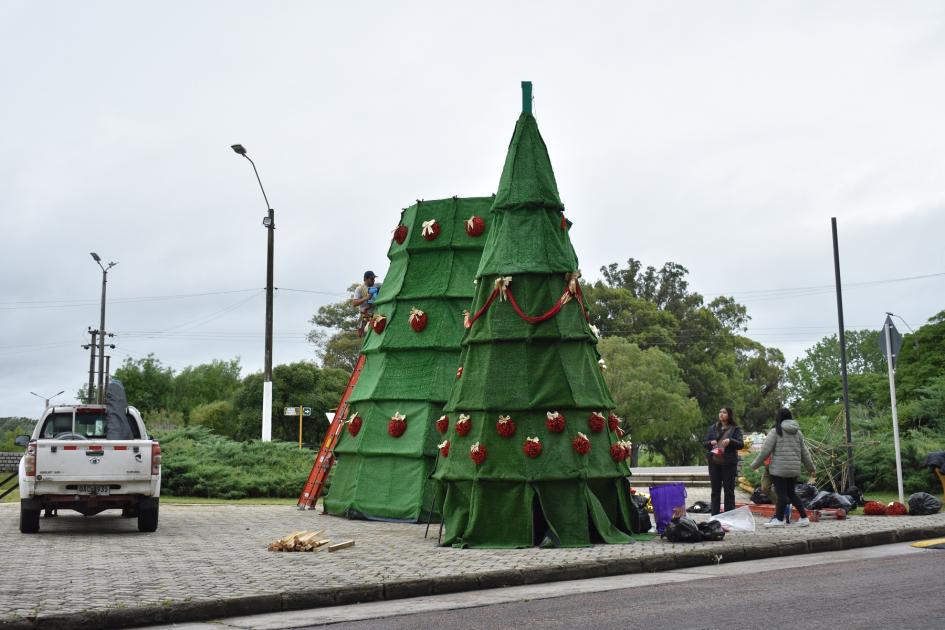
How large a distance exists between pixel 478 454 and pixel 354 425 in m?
5.86

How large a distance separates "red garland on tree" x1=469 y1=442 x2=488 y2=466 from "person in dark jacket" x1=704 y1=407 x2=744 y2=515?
4259 millimetres

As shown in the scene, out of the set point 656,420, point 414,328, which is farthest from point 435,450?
point 656,420

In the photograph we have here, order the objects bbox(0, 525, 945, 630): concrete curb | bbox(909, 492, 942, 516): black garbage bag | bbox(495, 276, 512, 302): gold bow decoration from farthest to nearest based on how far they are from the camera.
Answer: bbox(909, 492, 942, 516): black garbage bag < bbox(495, 276, 512, 302): gold bow decoration < bbox(0, 525, 945, 630): concrete curb

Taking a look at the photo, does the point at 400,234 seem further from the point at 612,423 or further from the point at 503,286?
the point at 612,423

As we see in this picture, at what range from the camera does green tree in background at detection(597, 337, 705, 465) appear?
51.5 metres

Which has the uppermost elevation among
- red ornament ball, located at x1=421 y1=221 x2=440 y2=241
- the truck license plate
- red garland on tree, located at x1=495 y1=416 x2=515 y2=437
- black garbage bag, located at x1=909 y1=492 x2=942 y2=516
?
red ornament ball, located at x1=421 y1=221 x2=440 y2=241

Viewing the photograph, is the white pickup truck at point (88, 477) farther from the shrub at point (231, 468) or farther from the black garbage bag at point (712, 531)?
the shrub at point (231, 468)

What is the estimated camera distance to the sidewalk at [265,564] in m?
8.27

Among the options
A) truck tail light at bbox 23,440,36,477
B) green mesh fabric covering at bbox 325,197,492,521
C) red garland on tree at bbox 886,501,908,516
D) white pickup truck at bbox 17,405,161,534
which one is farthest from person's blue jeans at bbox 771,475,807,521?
truck tail light at bbox 23,440,36,477

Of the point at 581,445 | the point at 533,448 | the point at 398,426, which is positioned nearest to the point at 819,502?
the point at 581,445

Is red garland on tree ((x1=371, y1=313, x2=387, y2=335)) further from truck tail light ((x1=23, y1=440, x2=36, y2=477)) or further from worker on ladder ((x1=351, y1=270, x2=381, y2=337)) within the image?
truck tail light ((x1=23, y1=440, x2=36, y2=477))

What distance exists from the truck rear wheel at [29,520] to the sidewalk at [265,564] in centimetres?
22

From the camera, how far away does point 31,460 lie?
14.4m

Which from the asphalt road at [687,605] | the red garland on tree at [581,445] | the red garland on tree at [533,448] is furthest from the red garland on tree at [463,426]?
the asphalt road at [687,605]
